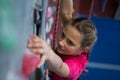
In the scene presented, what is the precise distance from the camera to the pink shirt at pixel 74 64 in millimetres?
623

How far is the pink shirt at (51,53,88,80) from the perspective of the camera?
623 millimetres

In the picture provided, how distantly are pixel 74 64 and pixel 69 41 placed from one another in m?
0.06

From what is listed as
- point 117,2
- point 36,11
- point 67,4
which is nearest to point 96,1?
point 117,2

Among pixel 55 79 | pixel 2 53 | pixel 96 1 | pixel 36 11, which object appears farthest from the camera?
pixel 96 1

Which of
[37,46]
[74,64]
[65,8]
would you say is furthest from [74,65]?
[37,46]

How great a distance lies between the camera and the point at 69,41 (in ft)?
2.17

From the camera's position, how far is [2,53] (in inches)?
11.1

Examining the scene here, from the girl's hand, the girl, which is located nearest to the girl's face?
the girl

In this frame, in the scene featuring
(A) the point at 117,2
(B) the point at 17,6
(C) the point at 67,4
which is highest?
(B) the point at 17,6

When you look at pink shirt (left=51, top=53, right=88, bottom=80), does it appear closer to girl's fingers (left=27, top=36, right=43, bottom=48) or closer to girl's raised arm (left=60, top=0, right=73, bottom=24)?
girl's raised arm (left=60, top=0, right=73, bottom=24)

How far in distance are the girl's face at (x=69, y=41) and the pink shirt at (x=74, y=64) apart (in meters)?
0.02

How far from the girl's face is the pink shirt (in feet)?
0.05

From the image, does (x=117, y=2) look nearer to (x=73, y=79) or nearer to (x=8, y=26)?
(x=73, y=79)

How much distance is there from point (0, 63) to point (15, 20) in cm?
5
